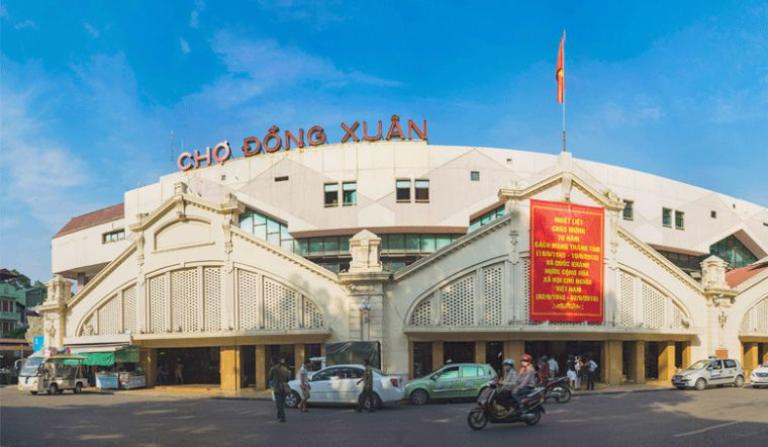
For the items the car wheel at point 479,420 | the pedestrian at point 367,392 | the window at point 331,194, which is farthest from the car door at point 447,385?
the window at point 331,194

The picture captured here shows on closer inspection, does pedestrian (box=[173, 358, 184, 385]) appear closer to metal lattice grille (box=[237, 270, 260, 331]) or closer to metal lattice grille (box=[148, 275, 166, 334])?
metal lattice grille (box=[148, 275, 166, 334])

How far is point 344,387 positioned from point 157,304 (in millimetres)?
17640

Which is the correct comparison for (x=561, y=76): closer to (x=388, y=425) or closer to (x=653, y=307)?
(x=653, y=307)

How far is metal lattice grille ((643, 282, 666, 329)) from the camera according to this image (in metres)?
39.6

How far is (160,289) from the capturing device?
4012 centimetres

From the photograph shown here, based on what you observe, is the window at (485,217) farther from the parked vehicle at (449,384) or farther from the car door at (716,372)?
the parked vehicle at (449,384)

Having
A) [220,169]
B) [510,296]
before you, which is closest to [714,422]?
[510,296]

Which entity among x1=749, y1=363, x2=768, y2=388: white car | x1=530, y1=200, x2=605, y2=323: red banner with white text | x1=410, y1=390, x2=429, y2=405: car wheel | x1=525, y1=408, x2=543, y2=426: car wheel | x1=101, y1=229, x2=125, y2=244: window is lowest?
x1=749, y1=363, x2=768, y2=388: white car

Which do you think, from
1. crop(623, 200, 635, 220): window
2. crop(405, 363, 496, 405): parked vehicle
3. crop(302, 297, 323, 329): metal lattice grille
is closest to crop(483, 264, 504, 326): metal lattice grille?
crop(405, 363, 496, 405): parked vehicle

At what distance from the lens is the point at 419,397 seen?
92.4ft

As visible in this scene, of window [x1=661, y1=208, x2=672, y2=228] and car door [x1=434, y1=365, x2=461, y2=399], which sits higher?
window [x1=661, y1=208, x2=672, y2=228]

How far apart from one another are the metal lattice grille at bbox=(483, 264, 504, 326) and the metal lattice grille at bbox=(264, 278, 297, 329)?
9582 mm

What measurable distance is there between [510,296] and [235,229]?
47.7ft

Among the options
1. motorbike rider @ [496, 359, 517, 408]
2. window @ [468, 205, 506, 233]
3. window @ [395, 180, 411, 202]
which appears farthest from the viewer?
window @ [468, 205, 506, 233]
